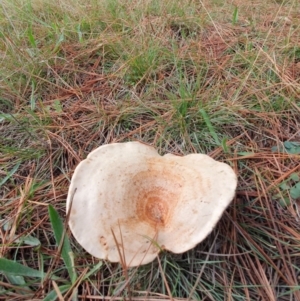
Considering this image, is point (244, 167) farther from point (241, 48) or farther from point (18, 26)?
point (18, 26)

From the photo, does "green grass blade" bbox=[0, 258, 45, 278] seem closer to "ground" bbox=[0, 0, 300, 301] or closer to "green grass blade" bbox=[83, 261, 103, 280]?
"ground" bbox=[0, 0, 300, 301]

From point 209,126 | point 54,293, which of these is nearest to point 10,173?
point 54,293

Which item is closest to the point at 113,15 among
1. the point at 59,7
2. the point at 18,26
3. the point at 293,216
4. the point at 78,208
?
the point at 59,7

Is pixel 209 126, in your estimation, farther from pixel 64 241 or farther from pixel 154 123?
pixel 64 241

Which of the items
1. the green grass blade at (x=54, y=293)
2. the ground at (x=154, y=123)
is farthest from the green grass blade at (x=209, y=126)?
the green grass blade at (x=54, y=293)

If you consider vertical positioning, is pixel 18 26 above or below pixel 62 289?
above

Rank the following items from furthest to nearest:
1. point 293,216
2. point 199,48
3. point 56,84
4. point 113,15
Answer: point 113,15 < point 199,48 < point 56,84 < point 293,216
